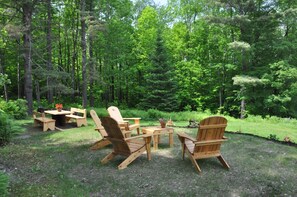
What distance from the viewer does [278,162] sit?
5078mm

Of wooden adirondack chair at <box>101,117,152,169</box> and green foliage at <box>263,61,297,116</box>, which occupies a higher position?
→ green foliage at <box>263,61,297,116</box>

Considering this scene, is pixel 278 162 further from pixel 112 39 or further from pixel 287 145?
pixel 112 39

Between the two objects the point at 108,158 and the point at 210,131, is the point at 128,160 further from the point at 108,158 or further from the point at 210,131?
the point at 210,131

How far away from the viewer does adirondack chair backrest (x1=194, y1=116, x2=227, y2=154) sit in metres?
4.43

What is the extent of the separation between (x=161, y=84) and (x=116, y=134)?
11.9 m

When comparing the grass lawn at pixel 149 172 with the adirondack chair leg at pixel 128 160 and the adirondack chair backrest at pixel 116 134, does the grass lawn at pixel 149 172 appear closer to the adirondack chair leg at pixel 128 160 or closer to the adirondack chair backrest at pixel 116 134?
the adirondack chair leg at pixel 128 160

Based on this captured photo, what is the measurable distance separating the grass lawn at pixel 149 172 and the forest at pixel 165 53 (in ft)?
24.6

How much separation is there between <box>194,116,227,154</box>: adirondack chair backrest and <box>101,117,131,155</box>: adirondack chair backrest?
136cm

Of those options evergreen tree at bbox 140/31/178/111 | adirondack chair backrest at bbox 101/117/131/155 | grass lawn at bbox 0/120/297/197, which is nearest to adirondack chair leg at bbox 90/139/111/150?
grass lawn at bbox 0/120/297/197

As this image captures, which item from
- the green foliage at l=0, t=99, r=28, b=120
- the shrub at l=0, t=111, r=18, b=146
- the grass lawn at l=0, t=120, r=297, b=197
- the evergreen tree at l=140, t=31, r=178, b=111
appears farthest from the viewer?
the evergreen tree at l=140, t=31, r=178, b=111

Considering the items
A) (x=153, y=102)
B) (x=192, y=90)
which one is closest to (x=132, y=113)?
(x=153, y=102)

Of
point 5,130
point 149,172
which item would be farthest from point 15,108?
point 149,172

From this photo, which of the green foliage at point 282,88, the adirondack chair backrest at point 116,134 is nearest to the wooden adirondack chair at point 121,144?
the adirondack chair backrest at point 116,134

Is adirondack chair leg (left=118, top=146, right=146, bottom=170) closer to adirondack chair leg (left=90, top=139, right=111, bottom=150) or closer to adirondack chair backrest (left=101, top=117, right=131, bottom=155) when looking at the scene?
adirondack chair backrest (left=101, top=117, right=131, bottom=155)
